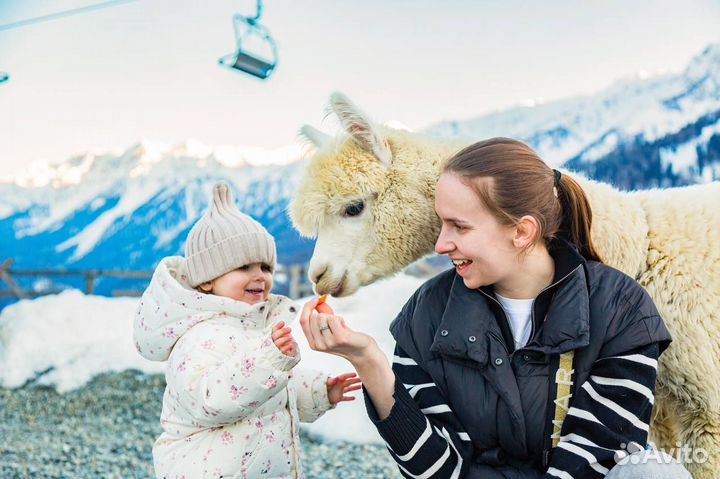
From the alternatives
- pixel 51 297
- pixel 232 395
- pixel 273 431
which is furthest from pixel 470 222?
pixel 51 297

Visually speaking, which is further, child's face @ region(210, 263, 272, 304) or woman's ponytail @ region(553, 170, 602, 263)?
child's face @ region(210, 263, 272, 304)

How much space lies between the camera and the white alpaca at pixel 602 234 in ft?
6.70

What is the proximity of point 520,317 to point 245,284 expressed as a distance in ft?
3.33

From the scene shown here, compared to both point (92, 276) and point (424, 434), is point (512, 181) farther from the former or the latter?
point (92, 276)

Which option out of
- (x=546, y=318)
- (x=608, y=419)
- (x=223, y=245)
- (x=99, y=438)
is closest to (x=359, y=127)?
(x=223, y=245)

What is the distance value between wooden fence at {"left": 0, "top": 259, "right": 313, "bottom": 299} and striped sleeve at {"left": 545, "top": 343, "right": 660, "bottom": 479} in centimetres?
1192

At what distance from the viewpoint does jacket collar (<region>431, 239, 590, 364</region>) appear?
1.72 m

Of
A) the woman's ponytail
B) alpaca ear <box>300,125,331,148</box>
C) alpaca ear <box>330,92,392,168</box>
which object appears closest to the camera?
the woman's ponytail

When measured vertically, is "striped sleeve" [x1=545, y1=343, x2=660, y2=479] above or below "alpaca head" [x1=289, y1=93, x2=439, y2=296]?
below

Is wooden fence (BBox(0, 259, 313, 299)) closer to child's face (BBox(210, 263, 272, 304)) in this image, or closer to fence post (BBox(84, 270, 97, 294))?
fence post (BBox(84, 270, 97, 294))

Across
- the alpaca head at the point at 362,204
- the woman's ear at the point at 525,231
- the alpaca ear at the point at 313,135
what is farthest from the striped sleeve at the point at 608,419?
the alpaca ear at the point at 313,135

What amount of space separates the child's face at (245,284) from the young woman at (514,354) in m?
0.64

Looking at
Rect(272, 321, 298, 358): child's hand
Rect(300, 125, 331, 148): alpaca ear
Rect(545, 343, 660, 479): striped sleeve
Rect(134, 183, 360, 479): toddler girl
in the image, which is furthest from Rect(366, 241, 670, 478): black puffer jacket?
Rect(300, 125, 331, 148): alpaca ear

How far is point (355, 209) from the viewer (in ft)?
8.12
